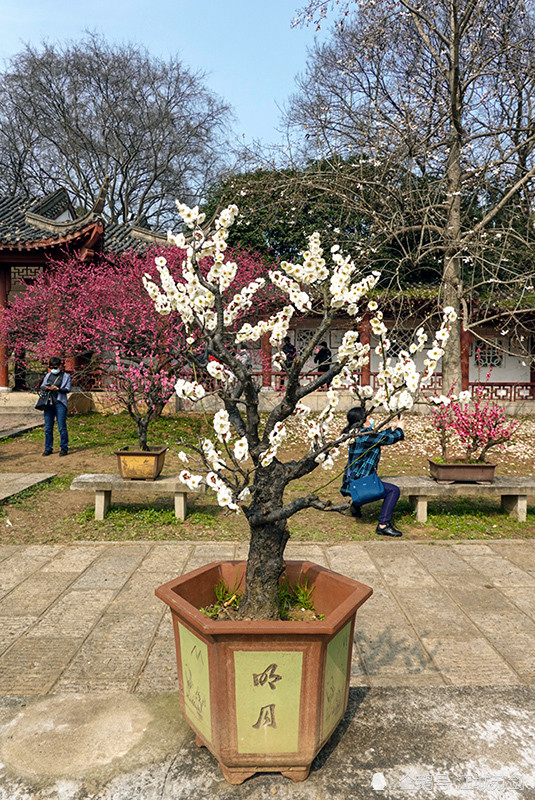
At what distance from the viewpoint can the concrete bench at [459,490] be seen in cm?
621

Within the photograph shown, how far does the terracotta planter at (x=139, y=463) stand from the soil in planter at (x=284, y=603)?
3.74m

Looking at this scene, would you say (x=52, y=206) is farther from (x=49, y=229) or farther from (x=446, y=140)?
(x=446, y=140)

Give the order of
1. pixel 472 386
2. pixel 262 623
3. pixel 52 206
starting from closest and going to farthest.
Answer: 1. pixel 262 623
2. pixel 472 386
3. pixel 52 206

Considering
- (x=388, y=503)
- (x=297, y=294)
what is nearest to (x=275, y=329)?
(x=297, y=294)

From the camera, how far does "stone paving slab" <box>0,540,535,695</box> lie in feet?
10.0

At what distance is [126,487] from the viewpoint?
621 cm

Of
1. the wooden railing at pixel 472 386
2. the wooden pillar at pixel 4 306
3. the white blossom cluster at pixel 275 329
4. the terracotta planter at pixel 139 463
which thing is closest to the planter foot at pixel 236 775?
the white blossom cluster at pixel 275 329

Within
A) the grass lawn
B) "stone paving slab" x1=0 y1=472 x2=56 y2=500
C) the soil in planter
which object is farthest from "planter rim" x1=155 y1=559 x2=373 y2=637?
"stone paving slab" x1=0 y1=472 x2=56 y2=500

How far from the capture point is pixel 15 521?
6.17 m

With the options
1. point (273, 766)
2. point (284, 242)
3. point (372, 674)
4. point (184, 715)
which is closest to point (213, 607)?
point (184, 715)

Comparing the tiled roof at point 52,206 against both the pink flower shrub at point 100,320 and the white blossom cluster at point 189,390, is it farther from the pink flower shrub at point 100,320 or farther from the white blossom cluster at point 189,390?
the white blossom cluster at point 189,390

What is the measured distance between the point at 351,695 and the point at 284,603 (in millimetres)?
665

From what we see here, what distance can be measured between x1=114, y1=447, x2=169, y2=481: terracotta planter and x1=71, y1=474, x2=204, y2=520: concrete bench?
97mm

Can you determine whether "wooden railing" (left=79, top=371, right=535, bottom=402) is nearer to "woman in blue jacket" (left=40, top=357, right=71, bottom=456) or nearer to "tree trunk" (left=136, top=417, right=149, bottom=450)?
"woman in blue jacket" (left=40, top=357, right=71, bottom=456)
